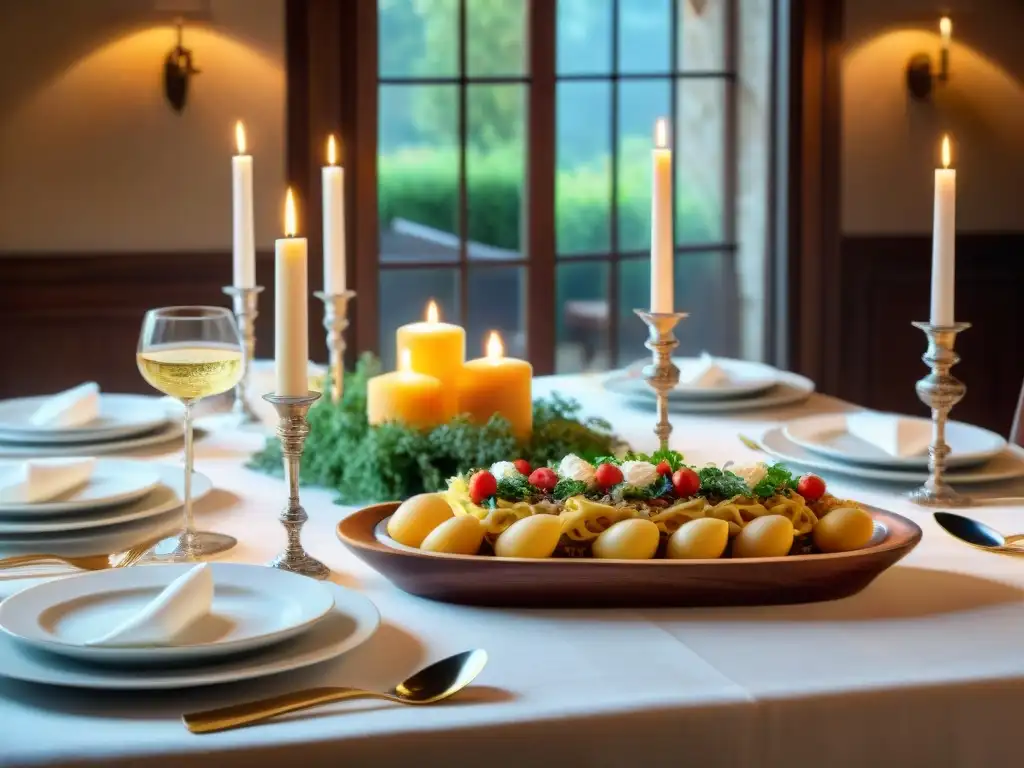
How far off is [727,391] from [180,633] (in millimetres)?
1264

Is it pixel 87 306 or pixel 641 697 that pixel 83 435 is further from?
pixel 87 306

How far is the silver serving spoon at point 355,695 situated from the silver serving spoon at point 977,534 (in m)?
0.58

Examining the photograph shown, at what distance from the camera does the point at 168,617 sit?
971mm

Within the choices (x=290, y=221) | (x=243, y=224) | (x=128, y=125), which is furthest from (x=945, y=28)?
(x=290, y=221)

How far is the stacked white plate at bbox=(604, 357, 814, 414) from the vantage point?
2.11 metres

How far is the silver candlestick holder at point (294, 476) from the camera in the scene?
125cm

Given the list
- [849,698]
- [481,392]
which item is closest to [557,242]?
[481,392]

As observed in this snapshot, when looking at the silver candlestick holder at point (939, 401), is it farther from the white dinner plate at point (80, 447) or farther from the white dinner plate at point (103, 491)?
the white dinner plate at point (80, 447)

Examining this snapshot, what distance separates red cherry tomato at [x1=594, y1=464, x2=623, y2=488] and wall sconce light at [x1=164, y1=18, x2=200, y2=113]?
9.18ft

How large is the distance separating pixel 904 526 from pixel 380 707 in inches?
20.1

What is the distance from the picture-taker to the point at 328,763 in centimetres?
88

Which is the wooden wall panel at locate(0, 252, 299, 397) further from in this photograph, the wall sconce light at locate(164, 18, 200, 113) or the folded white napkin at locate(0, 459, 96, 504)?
the folded white napkin at locate(0, 459, 96, 504)

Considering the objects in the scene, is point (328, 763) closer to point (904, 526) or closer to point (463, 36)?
point (904, 526)

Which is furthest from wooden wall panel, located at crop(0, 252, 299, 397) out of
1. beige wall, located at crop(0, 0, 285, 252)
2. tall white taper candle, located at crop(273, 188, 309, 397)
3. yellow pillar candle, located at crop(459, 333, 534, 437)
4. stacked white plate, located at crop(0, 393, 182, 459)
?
tall white taper candle, located at crop(273, 188, 309, 397)
